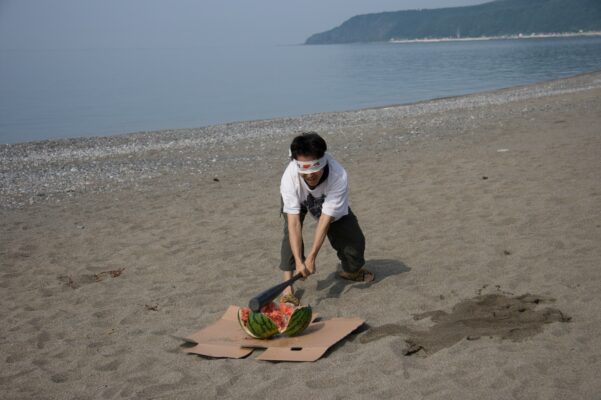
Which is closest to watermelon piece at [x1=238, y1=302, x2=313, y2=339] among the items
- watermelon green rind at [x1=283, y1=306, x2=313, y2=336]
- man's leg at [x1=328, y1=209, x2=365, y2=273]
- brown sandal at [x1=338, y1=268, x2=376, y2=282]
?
watermelon green rind at [x1=283, y1=306, x2=313, y2=336]

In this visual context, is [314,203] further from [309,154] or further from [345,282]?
[345,282]

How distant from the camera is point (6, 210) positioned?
9023 mm

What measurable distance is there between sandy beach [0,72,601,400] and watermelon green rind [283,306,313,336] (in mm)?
317

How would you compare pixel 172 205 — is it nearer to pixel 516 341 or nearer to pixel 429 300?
pixel 429 300

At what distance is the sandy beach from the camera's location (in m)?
3.66

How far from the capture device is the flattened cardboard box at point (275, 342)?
156 inches

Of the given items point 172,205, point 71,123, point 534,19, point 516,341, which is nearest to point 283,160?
point 172,205

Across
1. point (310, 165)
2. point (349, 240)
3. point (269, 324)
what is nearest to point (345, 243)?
point (349, 240)

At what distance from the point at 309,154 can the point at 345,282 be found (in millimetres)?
1484

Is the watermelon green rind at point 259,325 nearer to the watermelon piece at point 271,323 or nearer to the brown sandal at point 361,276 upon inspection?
the watermelon piece at point 271,323

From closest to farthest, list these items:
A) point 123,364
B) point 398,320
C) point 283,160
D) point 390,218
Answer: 1. point 123,364
2. point 398,320
3. point 390,218
4. point 283,160

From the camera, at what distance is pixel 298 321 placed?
4254mm

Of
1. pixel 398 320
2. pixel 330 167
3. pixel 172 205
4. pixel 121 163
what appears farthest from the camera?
pixel 121 163

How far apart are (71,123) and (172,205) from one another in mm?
16799
